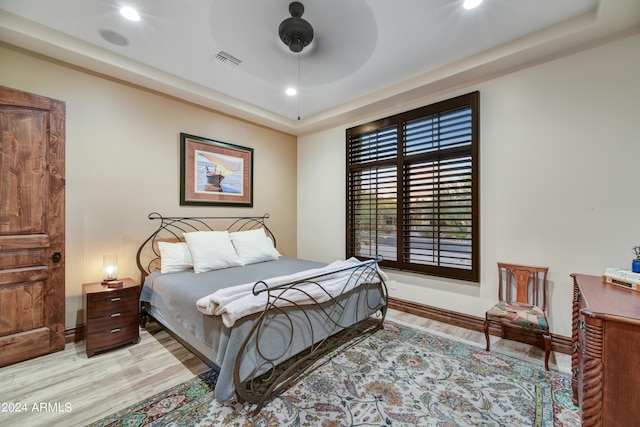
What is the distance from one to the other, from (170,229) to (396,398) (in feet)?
10.5

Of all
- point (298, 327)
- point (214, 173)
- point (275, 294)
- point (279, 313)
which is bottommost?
point (298, 327)

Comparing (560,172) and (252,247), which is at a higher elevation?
(560,172)

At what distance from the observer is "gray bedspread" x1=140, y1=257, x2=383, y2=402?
171 cm

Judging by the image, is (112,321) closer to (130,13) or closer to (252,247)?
(252,247)

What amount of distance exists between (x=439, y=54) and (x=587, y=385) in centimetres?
292

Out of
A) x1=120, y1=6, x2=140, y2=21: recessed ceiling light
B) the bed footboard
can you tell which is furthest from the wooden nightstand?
x1=120, y1=6, x2=140, y2=21: recessed ceiling light

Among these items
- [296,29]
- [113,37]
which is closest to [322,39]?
[296,29]

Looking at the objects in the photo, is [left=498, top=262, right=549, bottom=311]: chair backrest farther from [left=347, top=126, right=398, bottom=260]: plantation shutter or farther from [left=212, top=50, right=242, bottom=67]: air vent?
[left=212, top=50, right=242, bottom=67]: air vent

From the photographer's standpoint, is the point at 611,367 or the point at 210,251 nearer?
the point at 611,367

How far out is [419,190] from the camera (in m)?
3.45

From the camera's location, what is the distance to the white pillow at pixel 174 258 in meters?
3.04

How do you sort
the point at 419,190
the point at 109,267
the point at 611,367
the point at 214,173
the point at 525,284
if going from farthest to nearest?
the point at 214,173 → the point at 419,190 → the point at 109,267 → the point at 525,284 → the point at 611,367

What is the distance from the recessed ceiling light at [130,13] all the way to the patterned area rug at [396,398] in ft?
10.0

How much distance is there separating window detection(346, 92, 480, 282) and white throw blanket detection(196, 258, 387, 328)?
1.09 meters
